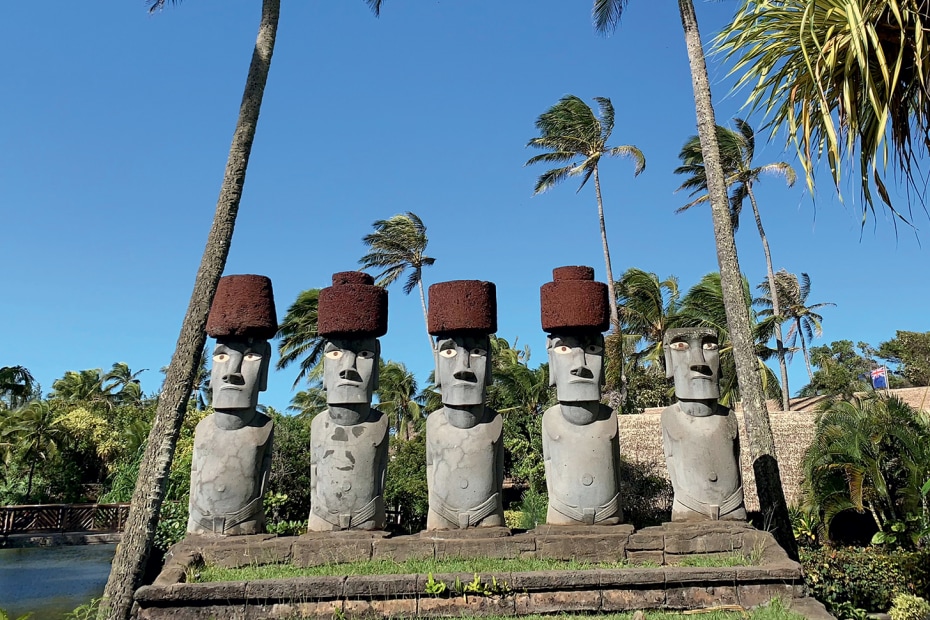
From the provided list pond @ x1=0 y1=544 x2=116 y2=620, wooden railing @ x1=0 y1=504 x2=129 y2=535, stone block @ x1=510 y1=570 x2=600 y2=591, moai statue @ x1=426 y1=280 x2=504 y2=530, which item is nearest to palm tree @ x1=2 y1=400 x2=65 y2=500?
wooden railing @ x1=0 y1=504 x2=129 y2=535

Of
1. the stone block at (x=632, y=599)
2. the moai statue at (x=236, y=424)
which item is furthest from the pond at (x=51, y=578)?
the stone block at (x=632, y=599)

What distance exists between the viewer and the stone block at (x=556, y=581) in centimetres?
619

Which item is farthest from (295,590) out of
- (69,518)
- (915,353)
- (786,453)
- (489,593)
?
(915,353)

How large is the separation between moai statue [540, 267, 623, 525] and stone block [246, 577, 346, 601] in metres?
2.59

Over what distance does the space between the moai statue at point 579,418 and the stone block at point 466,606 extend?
5.26 ft

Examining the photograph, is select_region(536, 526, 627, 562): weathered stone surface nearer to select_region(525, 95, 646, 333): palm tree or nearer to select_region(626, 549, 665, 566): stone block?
select_region(626, 549, 665, 566): stone block

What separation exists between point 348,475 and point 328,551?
2.79 feet

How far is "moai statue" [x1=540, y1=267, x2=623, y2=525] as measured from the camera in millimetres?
7555

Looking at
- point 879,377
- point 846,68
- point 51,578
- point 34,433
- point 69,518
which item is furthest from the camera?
point 34,433

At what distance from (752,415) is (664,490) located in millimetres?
6639

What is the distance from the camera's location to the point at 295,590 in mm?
6129

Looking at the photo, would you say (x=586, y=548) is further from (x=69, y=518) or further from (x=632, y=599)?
(x=69, y=518)

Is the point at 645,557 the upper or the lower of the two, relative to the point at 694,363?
lower

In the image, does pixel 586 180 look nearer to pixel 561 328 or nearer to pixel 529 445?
pixel 529 445
